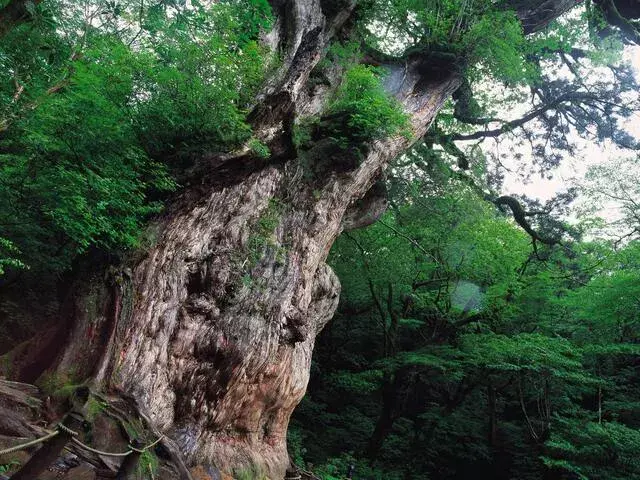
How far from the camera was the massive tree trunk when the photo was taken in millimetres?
4363

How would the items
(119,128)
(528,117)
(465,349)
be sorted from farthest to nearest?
(528,117), (465,349), (119,128)

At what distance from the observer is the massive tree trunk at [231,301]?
4363 mm

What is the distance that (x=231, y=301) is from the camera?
5266mm

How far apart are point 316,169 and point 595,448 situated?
23.8ft

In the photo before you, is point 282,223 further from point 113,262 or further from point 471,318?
point 471,318

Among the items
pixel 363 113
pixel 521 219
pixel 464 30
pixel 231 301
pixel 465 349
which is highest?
pixel 464 30

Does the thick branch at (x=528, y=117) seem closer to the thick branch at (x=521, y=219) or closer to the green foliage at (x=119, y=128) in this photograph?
the thick branch at (x=521, y=219)

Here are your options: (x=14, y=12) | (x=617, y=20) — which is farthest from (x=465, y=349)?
(x=14, y=12)

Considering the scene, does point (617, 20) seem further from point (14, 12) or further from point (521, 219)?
point (14, 12)

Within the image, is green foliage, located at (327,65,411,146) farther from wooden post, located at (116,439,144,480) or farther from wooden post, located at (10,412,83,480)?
wooden post, located at (10,412,83,480)

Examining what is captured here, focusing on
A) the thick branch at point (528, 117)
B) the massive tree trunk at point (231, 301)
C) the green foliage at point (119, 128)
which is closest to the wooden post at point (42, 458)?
the massive tree trunk at point (231, 301)

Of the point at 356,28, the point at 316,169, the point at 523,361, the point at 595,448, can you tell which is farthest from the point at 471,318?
the point at 356,28

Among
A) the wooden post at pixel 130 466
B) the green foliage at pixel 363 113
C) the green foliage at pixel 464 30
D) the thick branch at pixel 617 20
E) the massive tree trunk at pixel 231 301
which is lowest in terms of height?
the wooden post at pixel 130 466

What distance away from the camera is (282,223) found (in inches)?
261
